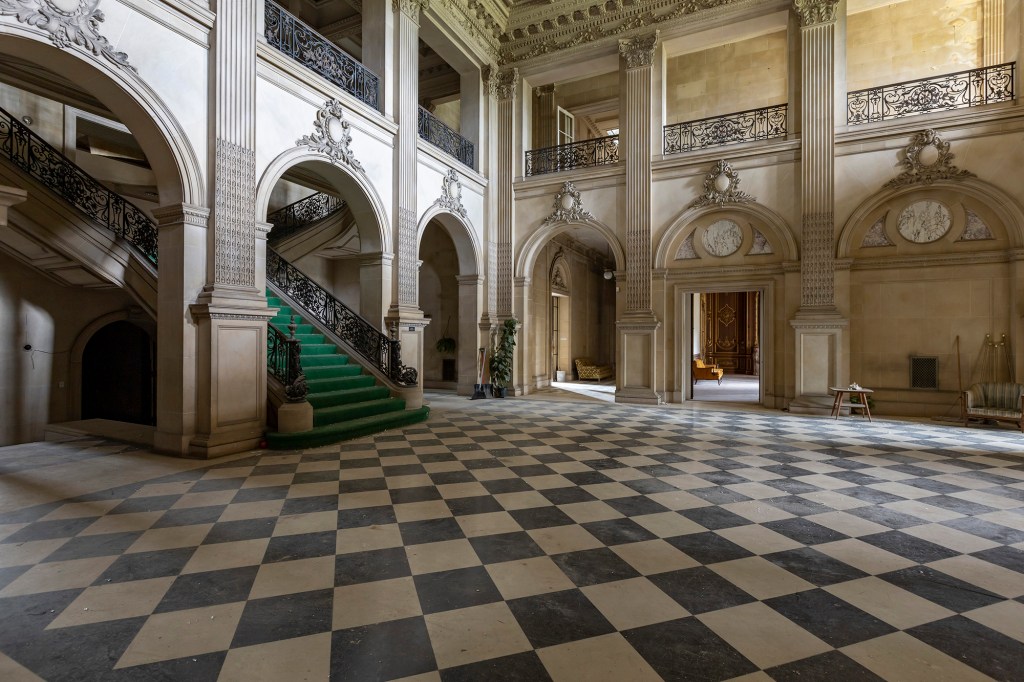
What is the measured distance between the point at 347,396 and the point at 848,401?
8.55m

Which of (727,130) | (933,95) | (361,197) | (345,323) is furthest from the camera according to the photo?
(727,130)

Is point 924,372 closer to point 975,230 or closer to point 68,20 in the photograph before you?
point 975,230

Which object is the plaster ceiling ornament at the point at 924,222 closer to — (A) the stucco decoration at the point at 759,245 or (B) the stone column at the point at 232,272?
(A) the stucco decoration at the point at 759,245

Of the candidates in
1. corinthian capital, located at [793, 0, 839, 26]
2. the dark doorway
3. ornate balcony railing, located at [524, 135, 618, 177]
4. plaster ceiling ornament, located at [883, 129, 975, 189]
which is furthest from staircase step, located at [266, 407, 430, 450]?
corinthian capital, located at [793, 0, 839, 26]

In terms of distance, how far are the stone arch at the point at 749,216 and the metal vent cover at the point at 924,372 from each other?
8.90 feet

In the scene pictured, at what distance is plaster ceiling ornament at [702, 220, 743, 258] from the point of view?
9.80 meters

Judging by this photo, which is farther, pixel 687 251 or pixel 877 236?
pixel 687 251

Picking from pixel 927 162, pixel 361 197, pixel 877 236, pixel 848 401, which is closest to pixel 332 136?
pixel 361 197

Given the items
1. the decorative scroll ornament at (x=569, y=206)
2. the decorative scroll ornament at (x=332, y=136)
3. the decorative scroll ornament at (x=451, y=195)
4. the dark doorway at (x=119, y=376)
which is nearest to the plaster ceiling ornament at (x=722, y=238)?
the decorative scroll ornament at (x=569, y=206)

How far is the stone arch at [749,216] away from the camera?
9.24 metres

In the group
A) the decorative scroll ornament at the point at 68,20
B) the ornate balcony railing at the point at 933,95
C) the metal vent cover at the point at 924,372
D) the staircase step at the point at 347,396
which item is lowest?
the staircase step at the point at 347,396

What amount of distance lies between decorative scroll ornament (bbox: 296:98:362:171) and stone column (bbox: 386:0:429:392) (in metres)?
1.19

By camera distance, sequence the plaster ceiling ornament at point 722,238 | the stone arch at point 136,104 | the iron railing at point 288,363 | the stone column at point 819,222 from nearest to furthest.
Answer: the stone arch at point 136,104
the iron railing at point 288,363
the stone column at point 819,222
the plaster ceiling ornament at point 722,238

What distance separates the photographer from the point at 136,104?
491 cm
